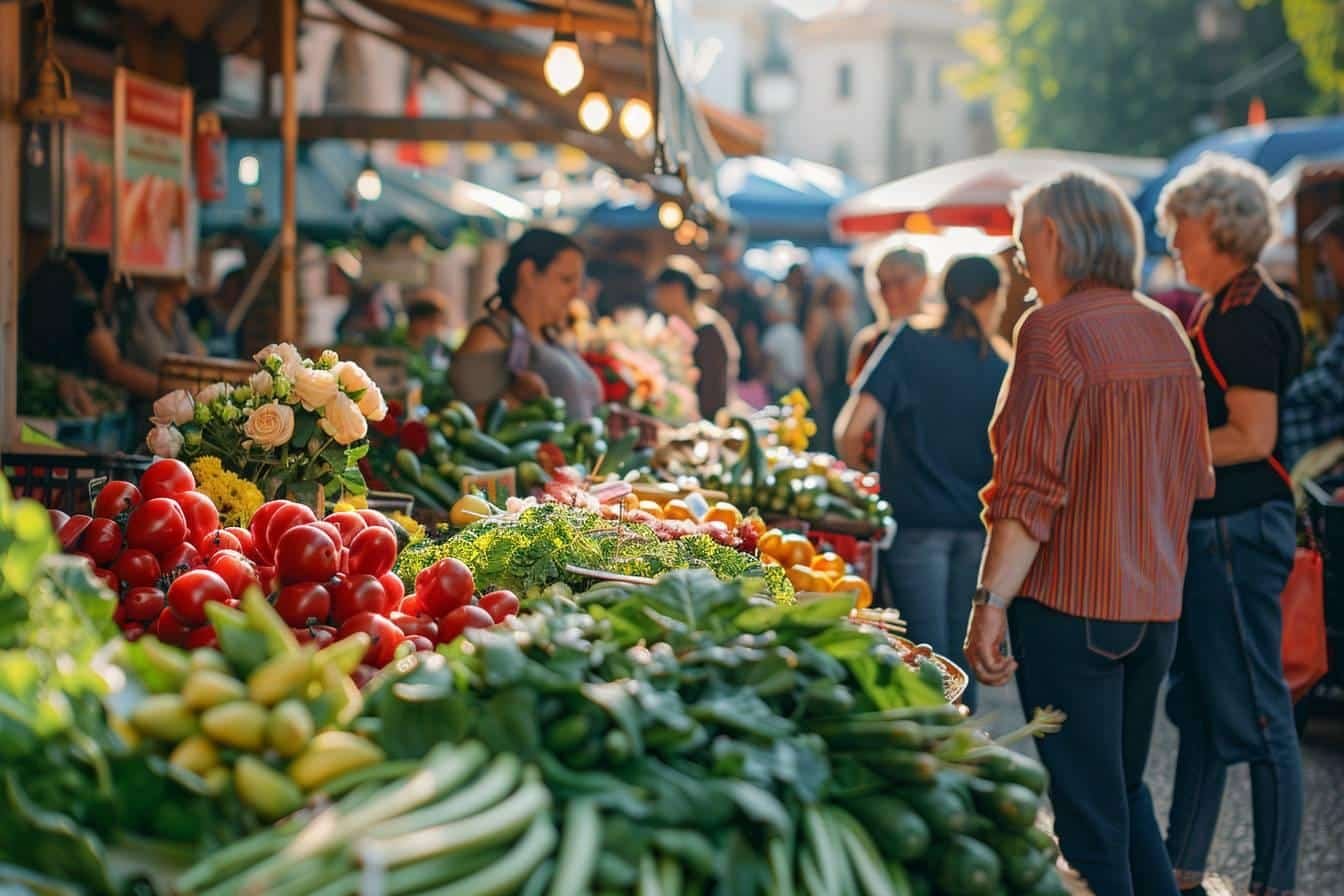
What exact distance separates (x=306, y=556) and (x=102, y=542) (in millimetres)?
427

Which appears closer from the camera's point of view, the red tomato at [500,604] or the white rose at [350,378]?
the red tomato at [500,604]

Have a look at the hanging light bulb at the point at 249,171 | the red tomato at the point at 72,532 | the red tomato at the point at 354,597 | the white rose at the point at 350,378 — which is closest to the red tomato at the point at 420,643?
the red tomato at the point at 354,597

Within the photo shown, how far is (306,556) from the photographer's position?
9.95 ft

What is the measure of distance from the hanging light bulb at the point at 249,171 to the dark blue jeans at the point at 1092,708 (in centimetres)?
966

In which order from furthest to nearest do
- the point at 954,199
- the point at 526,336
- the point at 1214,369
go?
the point at 954,199 → the point at 526,336 → the point at 1214,369

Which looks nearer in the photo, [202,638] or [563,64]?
[202,638]

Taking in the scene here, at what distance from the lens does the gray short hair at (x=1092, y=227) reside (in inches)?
160

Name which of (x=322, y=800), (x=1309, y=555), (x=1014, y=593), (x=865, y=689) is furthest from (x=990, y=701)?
(x=322, y=800)

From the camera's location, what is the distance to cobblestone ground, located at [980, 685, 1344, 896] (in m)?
5.39

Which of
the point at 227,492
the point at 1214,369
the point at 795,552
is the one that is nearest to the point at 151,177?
the point at 795,552

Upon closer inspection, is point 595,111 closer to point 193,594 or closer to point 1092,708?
point 1092,708

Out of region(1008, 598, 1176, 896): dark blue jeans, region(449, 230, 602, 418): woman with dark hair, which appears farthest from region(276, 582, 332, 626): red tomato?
region(449, 230, 602, 418): woman with dark hair

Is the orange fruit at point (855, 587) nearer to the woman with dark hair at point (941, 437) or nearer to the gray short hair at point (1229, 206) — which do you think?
the woman with dark hair at point (941, 437)

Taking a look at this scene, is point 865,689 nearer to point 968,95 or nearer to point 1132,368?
point 1132,368
